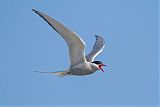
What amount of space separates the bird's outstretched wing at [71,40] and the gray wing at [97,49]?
1.26 m

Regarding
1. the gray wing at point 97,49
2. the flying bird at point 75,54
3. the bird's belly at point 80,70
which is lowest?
the bird's belly at point 80,70

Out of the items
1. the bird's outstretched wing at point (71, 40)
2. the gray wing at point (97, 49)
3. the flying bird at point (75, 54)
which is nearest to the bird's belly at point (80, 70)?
the flying bird at point (75, 54)

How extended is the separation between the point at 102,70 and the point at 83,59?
3.01 ft

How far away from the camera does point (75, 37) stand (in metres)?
9.74

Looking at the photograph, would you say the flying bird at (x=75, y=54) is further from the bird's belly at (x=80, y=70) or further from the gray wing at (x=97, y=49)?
the gray wing at (x=97, y=49)

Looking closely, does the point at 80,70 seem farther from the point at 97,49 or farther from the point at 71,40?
the point at 97,49

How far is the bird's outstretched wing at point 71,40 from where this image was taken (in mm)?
9136

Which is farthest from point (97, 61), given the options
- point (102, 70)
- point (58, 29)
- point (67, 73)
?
point (58, 29)

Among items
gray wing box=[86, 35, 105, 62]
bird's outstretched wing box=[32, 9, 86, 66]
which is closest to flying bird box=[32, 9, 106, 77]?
bird's outstretched wing box=[32, 9, 86, 66]

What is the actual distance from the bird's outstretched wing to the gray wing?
126 cm

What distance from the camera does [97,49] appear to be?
1219cm

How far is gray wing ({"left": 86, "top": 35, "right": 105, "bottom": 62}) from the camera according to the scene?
11.7 metres

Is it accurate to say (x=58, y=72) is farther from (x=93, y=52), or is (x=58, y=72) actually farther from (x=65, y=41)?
(x=93, y=52)

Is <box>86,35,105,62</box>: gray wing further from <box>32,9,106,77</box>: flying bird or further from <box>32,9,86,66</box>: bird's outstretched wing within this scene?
<box>32,9,86,66</box>: bird's outstretched wing
